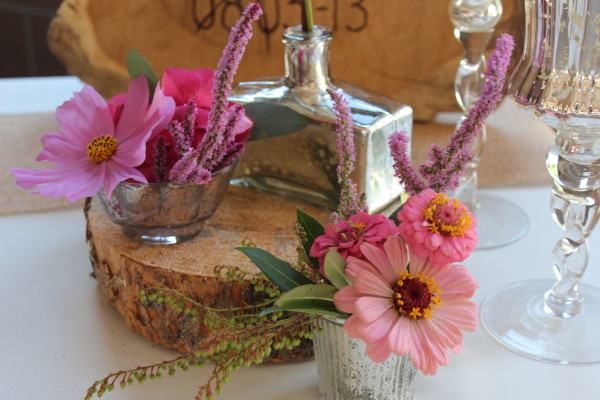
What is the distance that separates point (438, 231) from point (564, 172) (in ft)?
0.52

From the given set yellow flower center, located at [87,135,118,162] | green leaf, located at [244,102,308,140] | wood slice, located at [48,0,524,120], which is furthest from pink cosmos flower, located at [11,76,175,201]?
wood slice, located at [48,0,524,120]

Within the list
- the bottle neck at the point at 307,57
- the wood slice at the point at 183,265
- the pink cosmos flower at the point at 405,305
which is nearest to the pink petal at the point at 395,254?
the pink cosmos flower at the point at 405,305

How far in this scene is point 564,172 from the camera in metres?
0.50

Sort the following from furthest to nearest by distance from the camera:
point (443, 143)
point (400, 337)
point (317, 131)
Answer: point (443, 143) → point (317, 131) → point (400, 337)

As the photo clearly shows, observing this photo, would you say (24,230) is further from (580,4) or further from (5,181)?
(580,4)

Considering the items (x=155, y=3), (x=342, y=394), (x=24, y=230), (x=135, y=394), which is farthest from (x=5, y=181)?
(x=342, y=394)

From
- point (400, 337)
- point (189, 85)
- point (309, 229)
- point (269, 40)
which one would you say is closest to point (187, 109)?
point (189, 85)

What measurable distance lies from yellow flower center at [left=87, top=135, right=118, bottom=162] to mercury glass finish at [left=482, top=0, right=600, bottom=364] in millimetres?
295

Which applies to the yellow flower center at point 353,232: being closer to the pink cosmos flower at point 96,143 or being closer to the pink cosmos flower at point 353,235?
the pink cosmos flower at point 353,235

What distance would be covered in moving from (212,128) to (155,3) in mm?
466

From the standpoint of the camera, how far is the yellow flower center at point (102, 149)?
0.51 metres

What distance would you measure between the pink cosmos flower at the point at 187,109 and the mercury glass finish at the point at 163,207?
0.02 metres

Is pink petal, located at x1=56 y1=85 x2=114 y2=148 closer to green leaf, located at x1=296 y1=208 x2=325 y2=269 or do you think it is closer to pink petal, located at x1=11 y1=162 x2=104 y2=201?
pink petal, located at x1=11 y1=162 x2=104 y2=201

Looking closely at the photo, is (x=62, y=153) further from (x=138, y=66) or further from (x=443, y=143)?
(x=443, y=143)
